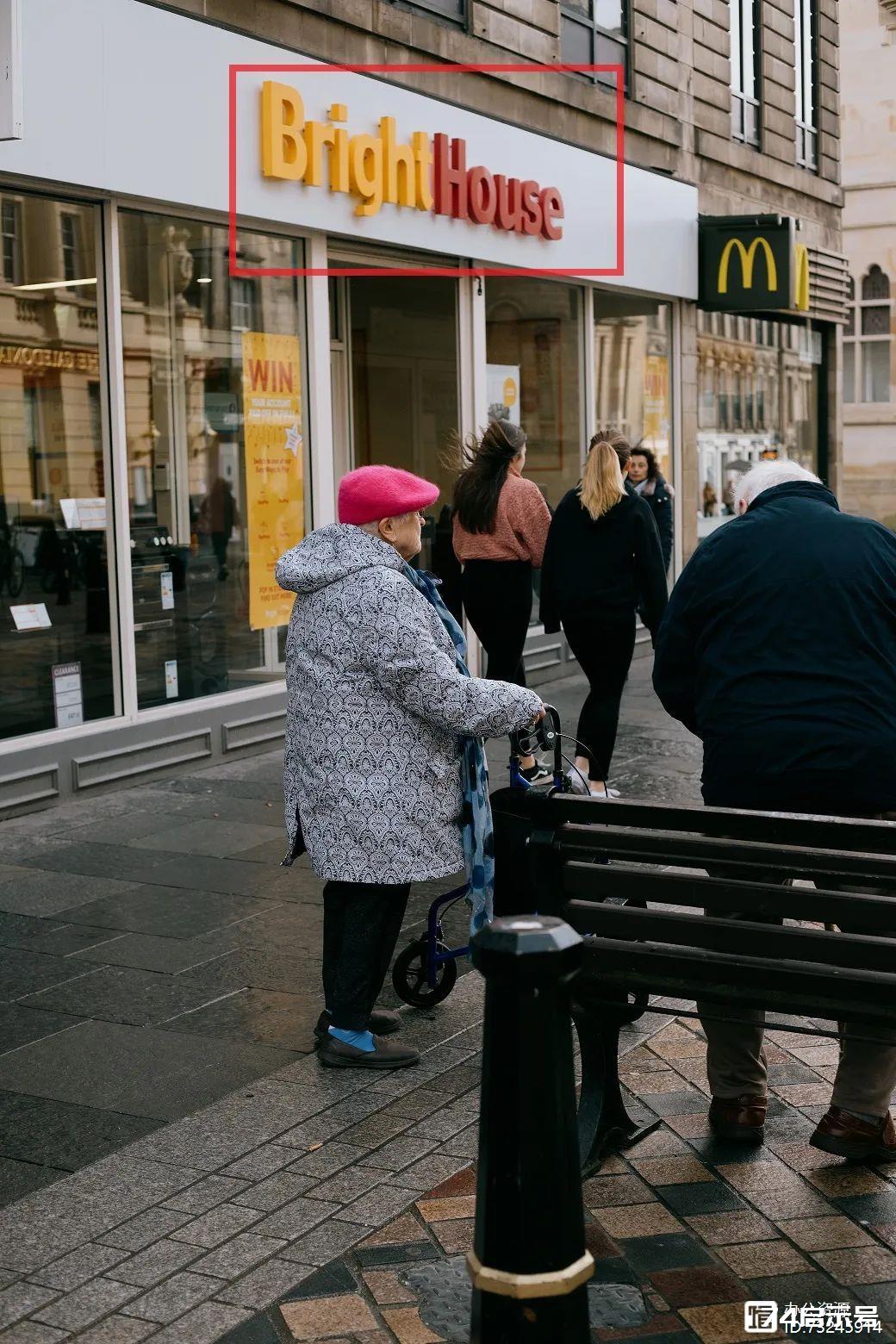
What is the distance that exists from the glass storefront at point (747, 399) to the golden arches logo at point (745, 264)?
55 centimetres

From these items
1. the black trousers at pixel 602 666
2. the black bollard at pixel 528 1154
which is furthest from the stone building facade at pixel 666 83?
the black bollard at pixel 528 1154

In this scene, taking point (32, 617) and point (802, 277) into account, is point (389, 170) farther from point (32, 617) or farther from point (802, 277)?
point (802, 277)

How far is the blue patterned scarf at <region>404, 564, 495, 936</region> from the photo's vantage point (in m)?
4.88

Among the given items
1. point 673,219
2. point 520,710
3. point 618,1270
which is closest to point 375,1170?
point 618,1270

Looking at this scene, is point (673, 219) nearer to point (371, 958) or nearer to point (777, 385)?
point (777, 385)

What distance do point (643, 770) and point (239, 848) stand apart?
106 inches

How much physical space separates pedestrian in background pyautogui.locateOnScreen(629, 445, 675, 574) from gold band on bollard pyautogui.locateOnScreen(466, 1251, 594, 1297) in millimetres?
10438

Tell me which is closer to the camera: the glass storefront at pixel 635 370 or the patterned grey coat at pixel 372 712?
the patterned grey coat at pixel 372 712

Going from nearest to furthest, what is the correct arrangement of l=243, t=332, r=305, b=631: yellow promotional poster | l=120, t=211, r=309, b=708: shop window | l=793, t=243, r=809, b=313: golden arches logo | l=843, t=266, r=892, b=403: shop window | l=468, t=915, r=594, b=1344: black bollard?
l=468, t=915, r=594, b=1344: black bollard, l=120, t=211, r=309, b=708: shop window, l=243, t=332, r=305, b=631: yellow promotional poster, l=793, t=243, r=809, b=313: golden arches logo, l=843, t=266, r=892, b=403: shop window

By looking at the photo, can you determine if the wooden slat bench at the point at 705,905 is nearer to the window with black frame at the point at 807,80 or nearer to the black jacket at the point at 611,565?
the black jacket at the point at 611,565

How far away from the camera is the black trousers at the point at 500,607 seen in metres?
9.21

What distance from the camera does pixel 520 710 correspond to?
4.61m

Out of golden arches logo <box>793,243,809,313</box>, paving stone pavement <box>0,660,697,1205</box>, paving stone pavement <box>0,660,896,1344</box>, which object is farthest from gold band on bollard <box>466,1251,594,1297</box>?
golden arches logo <box>793,243,809,313</box>

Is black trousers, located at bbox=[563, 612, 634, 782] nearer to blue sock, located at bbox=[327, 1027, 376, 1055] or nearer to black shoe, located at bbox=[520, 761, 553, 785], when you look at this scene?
black shoe, located at bbox=[520, 761, 553, 785]
